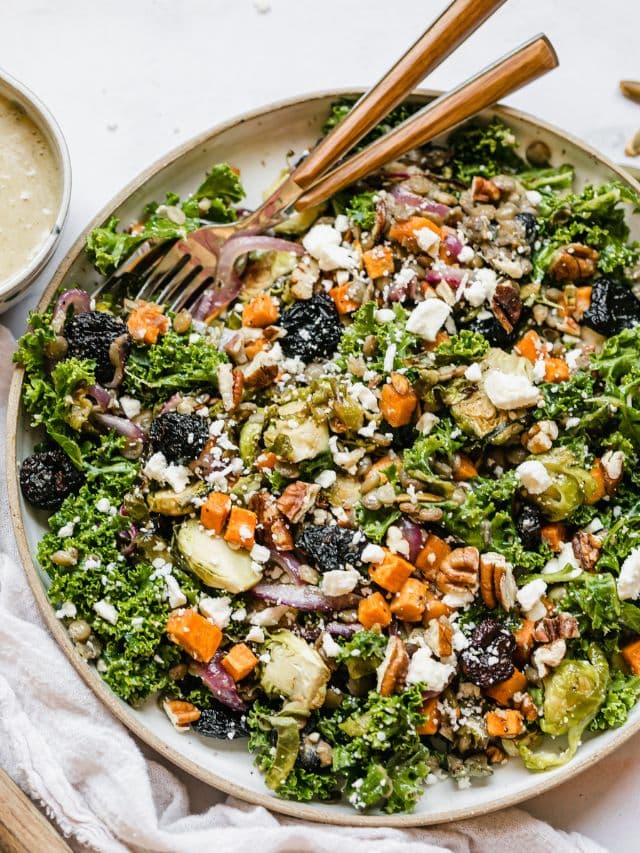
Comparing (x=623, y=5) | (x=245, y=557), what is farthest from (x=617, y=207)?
(x=245, y=557)

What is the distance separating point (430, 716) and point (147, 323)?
5.01 feet

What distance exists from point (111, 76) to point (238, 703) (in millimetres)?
2293

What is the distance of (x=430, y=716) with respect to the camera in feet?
9.46

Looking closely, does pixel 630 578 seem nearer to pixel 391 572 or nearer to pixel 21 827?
pixel 391 572

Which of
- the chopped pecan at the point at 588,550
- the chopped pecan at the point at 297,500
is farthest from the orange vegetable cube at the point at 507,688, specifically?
the chopped pecan at the point at 297,500

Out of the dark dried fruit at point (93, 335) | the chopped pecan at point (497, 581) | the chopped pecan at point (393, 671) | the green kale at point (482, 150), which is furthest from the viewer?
the green kale at point (482, 150)

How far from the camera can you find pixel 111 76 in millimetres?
3512

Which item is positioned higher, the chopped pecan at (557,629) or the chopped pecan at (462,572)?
the chopped pecan at (462,572)

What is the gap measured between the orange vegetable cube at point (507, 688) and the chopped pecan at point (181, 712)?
0.91 m

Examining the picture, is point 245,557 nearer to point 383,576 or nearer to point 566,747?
point 383,576

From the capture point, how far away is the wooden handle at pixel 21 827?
2.85m

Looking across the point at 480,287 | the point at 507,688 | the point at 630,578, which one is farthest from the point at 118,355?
the point at 630,578

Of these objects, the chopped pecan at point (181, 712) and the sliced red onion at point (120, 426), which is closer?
the chopped pecan at point (181, 712)

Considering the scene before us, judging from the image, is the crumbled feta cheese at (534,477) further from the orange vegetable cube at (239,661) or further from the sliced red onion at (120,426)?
the sliced red onion at (120,426)
